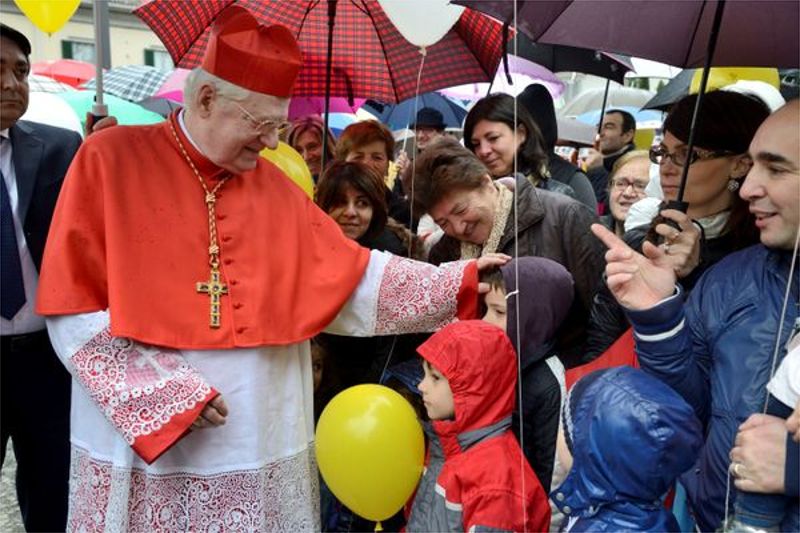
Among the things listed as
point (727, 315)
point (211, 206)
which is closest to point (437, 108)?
point (211, 206)

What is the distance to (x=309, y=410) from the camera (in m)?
2.49

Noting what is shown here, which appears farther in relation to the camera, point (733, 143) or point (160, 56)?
point (160, 56)

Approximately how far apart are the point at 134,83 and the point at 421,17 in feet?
17.7

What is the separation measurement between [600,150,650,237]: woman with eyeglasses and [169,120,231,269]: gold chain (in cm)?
292

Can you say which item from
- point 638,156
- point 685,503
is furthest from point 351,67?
point 685,503

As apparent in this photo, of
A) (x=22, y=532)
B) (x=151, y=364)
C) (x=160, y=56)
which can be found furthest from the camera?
(x=160, y=56)

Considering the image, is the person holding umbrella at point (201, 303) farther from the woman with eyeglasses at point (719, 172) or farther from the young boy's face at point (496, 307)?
the woman with eyeglasses at point (719, 172)

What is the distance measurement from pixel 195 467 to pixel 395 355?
1010 millimetres

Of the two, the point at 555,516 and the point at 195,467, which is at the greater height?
the point at 195,467

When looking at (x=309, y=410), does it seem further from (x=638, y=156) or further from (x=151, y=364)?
(x=638, y=156)

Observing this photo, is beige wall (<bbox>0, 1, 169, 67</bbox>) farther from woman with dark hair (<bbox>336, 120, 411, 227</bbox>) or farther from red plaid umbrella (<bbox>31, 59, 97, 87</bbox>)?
woman with dark hair (<bbox>336, 120, 411, 227</bbox>)

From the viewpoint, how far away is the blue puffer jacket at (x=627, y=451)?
1652 millimetres

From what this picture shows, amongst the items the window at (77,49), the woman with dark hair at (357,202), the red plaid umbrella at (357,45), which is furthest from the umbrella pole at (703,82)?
the window at (77,49)

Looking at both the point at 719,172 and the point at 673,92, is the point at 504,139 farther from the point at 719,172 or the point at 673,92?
the point at 673,92
